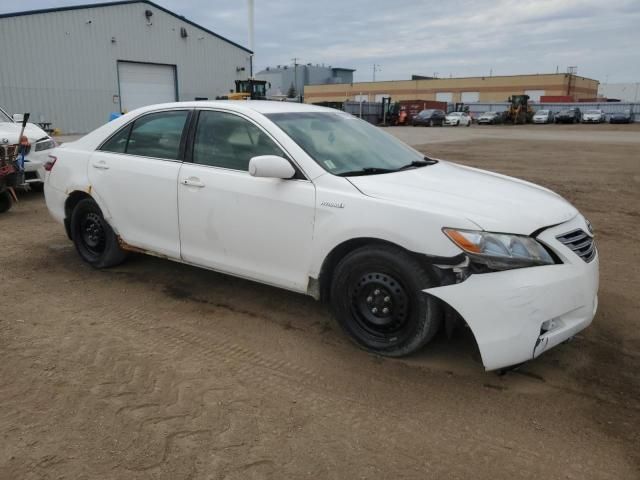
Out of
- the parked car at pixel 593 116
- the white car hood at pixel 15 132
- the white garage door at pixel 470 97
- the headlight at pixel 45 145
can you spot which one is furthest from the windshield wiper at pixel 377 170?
the white garage door at pixel 470 97

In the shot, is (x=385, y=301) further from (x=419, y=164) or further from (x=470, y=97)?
(x=470, y=97)

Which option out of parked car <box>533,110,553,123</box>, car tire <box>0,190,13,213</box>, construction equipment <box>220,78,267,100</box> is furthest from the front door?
parked car <box>533,110,553,123</box>

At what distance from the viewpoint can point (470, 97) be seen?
3206 inches

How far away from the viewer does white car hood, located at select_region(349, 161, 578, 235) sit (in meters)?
3.21

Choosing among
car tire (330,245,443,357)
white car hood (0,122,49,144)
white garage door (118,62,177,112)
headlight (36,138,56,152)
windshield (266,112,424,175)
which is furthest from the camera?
white garage door (118,62,177,112)

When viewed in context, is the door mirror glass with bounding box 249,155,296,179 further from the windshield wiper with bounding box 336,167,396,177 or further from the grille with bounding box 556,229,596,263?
the grille with bounding box 556,229,596,263

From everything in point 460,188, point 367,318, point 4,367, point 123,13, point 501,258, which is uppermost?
point 123,13

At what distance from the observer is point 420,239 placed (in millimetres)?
3248

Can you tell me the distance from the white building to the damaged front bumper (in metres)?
23.5

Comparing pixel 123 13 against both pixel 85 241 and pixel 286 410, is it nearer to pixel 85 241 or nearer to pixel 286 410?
pixel 85 241

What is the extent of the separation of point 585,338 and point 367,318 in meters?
1.67

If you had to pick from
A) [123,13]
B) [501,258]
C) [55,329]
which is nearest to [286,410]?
[501,258]

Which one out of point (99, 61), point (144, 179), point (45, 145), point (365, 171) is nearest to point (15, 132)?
point (45, 145)

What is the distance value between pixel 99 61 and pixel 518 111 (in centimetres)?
3903
